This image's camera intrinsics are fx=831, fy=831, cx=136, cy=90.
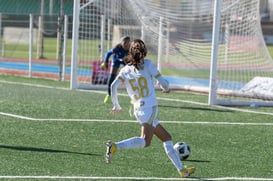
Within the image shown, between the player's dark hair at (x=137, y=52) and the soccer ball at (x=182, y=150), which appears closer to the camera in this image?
the player's dark hair at (x=137, y=52)

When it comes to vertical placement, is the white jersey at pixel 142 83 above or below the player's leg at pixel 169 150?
above

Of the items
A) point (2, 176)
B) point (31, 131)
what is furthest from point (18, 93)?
point (2, 176)

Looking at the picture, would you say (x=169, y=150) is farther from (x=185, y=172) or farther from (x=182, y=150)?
(x=182, y=150)

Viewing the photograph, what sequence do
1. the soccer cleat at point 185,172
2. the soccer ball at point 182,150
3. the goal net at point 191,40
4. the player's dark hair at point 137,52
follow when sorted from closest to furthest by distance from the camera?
the soccer cleat at point 185,172 → the player's dark hair at point 137,52 → the soccer ball at point 182,150 → the goal net at point 191,40

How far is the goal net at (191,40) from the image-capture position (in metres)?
20.3

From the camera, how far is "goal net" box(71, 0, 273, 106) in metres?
20.3

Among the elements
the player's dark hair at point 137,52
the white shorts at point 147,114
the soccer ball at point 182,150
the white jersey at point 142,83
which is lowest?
the soccer ball at point 182,150

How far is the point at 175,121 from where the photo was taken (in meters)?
15.5

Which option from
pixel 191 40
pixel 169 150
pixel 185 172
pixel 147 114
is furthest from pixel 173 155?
pixel 191 40

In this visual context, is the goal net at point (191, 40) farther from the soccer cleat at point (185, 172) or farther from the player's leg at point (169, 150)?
the soccer cleat at point (185, 172)

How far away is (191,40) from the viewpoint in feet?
73.8

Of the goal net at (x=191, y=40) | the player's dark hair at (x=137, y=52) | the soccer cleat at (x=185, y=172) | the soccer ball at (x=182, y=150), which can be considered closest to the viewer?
the soccer cleat at (x=185, y=172)

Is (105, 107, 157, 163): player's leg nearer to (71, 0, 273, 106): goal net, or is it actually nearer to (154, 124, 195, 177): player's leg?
(154, 124, 195, 177): player's leg

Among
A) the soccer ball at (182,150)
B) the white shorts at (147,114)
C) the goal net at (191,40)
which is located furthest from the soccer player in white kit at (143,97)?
the goal net at (191,40)
